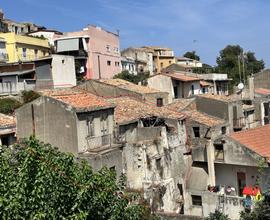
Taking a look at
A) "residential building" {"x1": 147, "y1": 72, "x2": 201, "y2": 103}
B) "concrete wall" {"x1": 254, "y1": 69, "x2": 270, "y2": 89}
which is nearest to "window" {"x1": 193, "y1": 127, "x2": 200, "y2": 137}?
"residential building" {"x1": 147, "y1": 72, "x2": 201, "y2": 103}

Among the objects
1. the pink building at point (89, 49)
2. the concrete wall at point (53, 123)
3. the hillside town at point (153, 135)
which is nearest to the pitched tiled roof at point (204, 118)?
the hillside town at point (153, 135)

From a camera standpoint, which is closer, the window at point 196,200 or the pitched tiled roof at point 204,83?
the window at point 196,200

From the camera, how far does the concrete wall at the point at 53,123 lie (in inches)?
1011

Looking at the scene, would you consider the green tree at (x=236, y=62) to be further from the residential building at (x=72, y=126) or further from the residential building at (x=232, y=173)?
the residential building at (x=72, y=126)

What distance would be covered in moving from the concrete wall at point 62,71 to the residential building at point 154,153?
1278cm

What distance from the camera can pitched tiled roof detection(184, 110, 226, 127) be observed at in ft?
118

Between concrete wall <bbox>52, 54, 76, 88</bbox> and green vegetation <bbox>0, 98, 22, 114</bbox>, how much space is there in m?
9.39

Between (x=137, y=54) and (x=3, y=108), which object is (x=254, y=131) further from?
(x=137, y=54)

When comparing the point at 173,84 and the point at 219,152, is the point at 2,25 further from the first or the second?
the point at 219,152

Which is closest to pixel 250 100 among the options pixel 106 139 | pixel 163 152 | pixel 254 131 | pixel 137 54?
pixel 254 131

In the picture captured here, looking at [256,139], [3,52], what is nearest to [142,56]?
[3,52]

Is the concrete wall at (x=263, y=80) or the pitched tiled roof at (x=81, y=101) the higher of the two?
the concrete wall at (x=263, y=80)

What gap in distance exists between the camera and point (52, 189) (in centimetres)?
1099

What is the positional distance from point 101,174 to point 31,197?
2.48m
